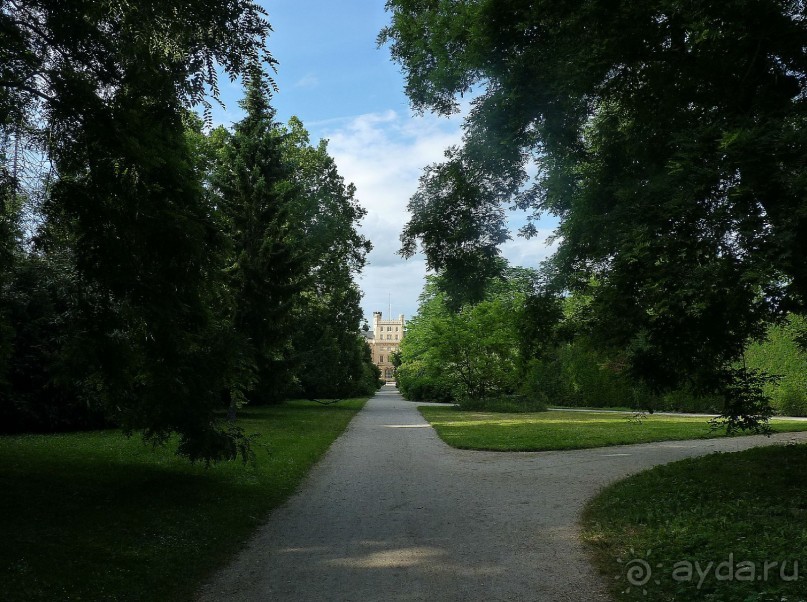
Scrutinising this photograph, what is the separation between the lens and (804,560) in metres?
4.49

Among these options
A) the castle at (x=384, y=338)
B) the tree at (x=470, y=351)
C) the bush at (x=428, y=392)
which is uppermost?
the castle at (x=384, y=338)

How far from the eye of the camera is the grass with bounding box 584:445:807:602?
4230 mm

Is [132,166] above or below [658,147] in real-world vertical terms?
below

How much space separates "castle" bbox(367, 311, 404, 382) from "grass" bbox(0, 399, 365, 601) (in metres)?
132

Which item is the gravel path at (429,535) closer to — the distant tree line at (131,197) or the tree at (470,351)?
the distant tree line at (131,197)

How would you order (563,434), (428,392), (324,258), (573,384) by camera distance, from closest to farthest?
(563,434)
(324,258)
(573,384)
(428,392)

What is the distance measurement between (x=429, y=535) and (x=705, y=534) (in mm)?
2665

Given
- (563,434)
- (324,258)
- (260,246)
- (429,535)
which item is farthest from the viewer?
(324,258)

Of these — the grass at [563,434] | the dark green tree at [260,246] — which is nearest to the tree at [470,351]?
the grass at [563,434]

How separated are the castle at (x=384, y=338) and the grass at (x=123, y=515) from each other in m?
132

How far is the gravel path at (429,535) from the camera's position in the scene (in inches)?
172

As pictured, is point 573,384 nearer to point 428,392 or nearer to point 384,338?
point 428,392

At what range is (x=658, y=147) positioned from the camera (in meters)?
7.44

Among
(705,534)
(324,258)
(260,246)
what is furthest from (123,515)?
(324,258)
